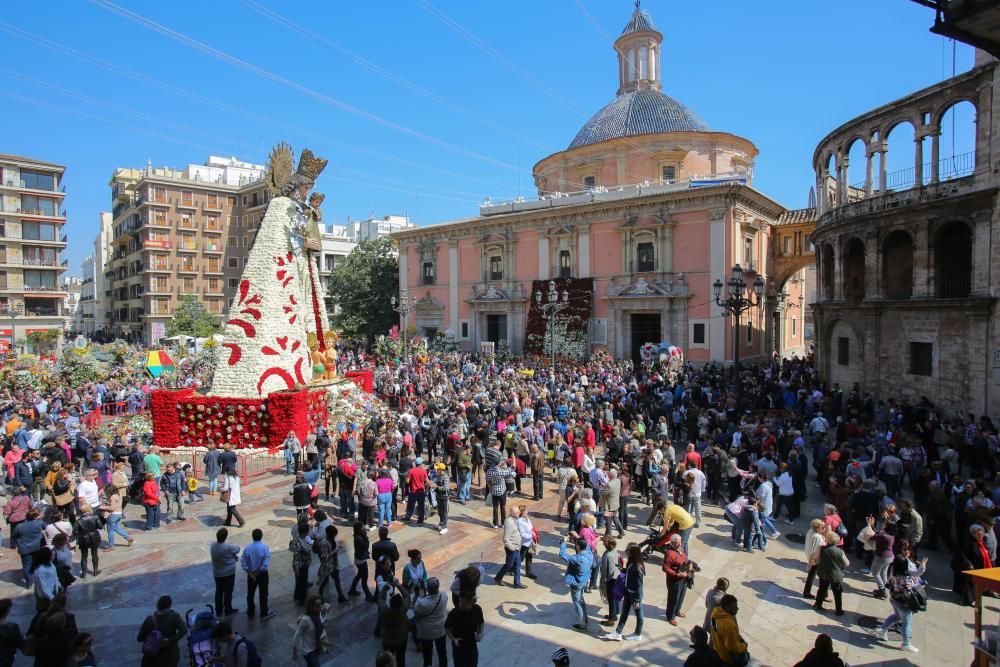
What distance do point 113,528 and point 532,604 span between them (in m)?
6.88

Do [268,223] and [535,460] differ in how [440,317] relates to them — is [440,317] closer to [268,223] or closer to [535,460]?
[268,223]

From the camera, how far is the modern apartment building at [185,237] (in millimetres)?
51250

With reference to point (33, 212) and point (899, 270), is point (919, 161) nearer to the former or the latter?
point (899, 270)

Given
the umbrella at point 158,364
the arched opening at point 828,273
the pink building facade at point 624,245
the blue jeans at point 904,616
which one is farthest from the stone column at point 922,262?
the umbrella at point 158,364

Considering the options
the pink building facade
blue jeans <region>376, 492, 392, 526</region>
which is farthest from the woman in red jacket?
the pink building facade

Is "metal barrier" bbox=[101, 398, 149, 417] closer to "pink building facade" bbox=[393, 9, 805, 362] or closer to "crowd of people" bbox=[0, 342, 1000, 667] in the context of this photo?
"crowd of people" bbox=[0, 342, 1000, 667]

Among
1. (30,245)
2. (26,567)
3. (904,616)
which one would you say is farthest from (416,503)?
(30,245)

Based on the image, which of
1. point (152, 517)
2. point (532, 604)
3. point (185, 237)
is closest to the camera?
point (532, 604)

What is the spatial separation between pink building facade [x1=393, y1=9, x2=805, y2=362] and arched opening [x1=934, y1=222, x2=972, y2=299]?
9839 mm

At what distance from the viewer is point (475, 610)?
19.3 ft

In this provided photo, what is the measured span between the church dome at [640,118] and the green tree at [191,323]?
31.5 m

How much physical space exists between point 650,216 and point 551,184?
988cm

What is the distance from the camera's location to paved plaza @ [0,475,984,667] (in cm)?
Result: 666

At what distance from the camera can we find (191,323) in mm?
46500
